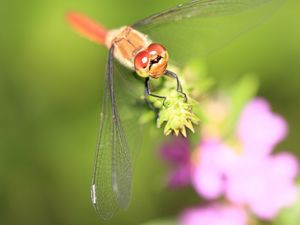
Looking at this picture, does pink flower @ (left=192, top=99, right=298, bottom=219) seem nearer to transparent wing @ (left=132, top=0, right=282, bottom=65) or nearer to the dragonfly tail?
transparent wing @ (left=132, top=0, right=282, bottom=65)

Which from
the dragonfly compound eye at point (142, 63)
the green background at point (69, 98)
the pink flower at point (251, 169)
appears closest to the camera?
A: the dragonfly compound eye at point (142, 63)

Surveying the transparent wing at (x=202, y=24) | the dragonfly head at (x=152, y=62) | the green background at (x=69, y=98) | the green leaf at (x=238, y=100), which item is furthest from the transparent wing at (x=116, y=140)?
the green background at (x=69, y=98)

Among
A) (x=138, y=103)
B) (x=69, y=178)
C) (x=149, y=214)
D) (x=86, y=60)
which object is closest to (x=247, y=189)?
(x=138, y=103)

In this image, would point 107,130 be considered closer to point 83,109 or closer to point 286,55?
point 83,109

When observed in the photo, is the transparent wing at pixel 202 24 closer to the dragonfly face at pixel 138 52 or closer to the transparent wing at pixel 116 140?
the dragonfly face at pixel 138 52

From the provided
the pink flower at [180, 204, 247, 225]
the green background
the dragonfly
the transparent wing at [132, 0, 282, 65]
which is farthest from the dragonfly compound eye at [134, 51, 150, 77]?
the green background

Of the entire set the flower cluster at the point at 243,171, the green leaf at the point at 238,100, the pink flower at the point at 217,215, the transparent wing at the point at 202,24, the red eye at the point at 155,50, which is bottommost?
the pink flower at the point at 217,215
